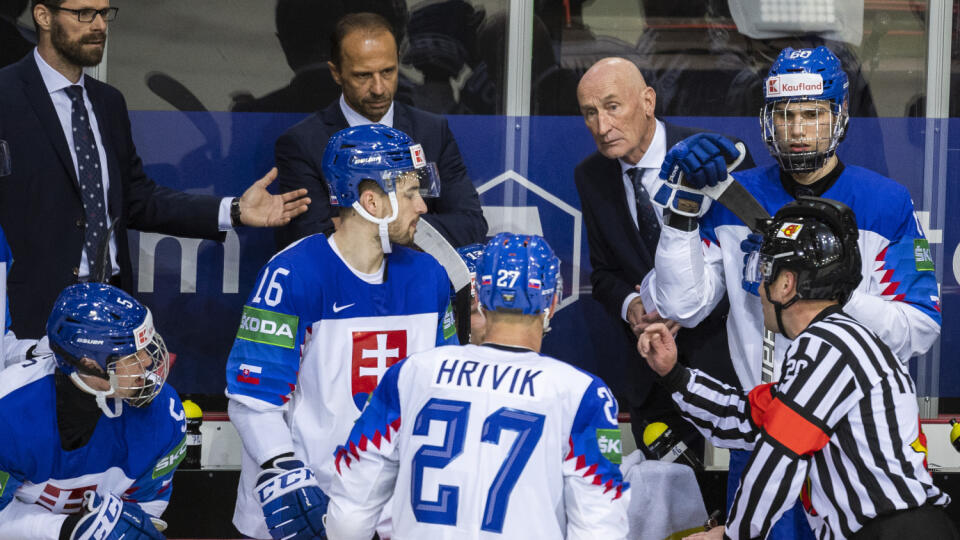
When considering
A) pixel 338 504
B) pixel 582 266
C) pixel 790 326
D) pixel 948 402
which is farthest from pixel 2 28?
pixel 948 402

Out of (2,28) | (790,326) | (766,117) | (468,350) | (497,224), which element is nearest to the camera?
(468,350)

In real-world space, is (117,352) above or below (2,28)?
below

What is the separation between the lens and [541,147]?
16.9 feet

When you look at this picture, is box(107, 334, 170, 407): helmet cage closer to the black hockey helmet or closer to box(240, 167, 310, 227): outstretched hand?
box(240, 167, 310, 227): outstretched hand

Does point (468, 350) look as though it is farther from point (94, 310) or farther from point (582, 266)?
point (582, 266)

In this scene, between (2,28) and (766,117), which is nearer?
(766,117)

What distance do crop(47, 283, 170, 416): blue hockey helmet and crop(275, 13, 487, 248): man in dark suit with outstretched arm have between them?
1060mm

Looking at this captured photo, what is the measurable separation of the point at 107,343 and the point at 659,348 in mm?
1542

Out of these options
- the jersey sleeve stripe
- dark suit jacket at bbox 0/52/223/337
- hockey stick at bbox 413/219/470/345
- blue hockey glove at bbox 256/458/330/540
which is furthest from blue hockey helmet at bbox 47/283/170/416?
the jersey sleeve stripe

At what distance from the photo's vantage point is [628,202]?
14.8 ft

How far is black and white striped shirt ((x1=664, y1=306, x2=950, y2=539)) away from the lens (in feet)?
9.66

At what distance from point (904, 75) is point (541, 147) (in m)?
1.60

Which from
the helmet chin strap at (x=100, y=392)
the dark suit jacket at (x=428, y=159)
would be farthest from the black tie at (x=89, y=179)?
the helmet chin strap at (x=100, y=392)

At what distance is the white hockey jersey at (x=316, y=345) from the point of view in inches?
126
